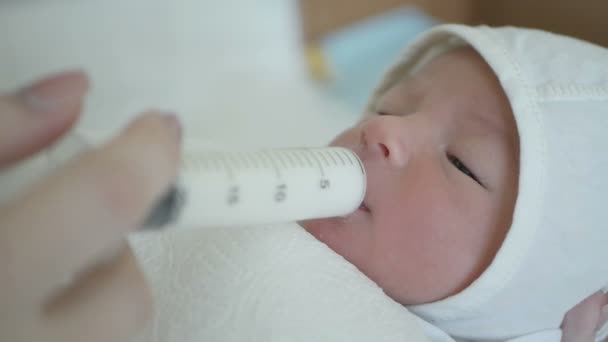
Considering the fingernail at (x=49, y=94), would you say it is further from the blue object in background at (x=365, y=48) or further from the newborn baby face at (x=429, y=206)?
the blue object in background at (x=365, y=48)

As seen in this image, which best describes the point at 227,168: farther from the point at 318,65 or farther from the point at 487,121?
the point at 318,65

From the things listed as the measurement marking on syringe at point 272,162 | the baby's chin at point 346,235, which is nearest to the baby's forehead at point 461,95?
the baby's chin at point 346,235

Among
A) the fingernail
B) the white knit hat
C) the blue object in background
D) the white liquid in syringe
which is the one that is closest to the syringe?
the white liquid in syringe

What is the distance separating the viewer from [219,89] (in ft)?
5.34

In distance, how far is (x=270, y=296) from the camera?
633 millimetres

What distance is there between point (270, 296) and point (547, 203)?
0.34 meters

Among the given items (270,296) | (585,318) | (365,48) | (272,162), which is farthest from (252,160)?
(365,48)

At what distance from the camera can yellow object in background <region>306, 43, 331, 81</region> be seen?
1792mm

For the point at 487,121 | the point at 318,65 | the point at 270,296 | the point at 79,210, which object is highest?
the point at 79,210

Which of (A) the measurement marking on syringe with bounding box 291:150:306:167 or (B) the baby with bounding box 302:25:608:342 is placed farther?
(B) the baby with bounding box 302:25:608:342

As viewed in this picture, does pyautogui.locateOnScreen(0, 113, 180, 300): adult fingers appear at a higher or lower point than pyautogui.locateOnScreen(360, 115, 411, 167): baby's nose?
higher

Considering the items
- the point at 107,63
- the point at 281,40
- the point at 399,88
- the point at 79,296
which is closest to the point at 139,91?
the point at 107,63

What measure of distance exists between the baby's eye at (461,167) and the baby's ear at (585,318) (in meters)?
0.24

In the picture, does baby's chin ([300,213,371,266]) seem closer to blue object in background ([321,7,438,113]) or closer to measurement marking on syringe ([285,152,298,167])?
measurement marking on syringe ([285,152,298,167])
